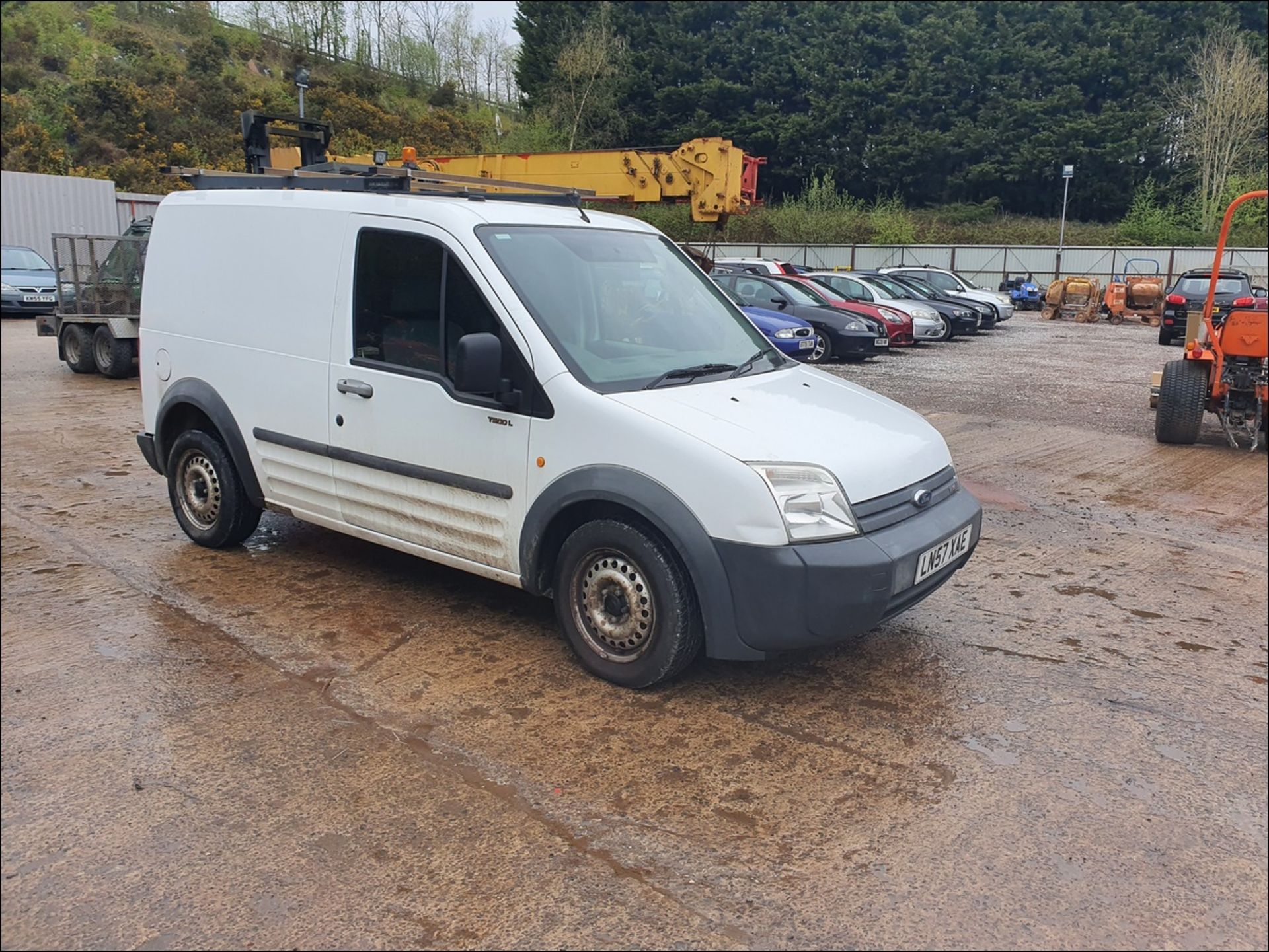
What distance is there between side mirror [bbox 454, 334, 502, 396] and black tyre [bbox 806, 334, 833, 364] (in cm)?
1268

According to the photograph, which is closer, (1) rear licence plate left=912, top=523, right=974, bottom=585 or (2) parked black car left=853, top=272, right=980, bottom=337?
(1) rear licence plate left=912, top=523, right=974, bottom=585

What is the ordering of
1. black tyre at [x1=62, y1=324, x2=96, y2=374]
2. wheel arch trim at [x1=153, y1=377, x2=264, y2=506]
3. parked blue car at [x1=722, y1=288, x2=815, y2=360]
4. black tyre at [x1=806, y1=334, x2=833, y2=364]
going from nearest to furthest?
wheel arch trim at [x1=153, y1=377, x2=264, y2=506] → black tyre at [x1=62, y1=324, x2=96, y2=374] → parked blue car at [x1=722, y1=288, x2=815, y2=360] → black tyre at [x1=806, y1=334, x2=833, y2=364]

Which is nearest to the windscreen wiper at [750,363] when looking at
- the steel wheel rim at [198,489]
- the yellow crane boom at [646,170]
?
the steel wheel rim at [198,489]

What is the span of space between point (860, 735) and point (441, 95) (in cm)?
3231

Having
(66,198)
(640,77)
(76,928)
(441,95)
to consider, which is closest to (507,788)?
(76,928)

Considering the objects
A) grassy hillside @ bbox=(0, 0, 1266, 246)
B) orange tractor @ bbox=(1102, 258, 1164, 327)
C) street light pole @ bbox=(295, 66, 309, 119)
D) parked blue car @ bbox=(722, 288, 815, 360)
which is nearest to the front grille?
grassy hillside @ bbox=(0, 0, 1266, 246)

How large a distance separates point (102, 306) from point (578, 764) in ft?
42.6

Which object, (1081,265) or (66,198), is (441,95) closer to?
(1081,265)

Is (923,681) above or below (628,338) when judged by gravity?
below

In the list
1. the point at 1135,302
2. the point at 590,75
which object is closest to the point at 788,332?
the point at 1135,302

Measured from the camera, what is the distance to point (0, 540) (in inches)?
117

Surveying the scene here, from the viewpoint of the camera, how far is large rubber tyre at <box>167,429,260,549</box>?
552cm

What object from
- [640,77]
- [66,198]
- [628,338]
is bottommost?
[628,338]

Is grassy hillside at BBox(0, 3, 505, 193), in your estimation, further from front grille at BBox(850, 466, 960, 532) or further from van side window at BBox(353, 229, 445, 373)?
front grille at BBox(850, 466, 960, 532)
